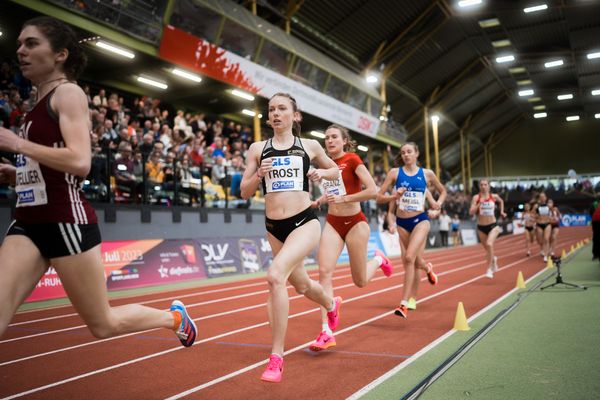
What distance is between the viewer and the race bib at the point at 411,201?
7.66 meters

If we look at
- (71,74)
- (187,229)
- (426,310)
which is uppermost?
(71,74)

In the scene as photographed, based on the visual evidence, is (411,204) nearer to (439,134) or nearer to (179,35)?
(179,35)

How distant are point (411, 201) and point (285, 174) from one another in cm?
370

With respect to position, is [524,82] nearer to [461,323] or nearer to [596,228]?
[596,228]

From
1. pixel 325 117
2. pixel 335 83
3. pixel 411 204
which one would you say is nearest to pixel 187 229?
pixel 411 204

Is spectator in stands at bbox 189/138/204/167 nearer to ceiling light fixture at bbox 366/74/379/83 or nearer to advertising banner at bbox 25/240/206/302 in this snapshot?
advertising banner at bbox 25/240/206/302

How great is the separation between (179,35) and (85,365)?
13273 millimetres

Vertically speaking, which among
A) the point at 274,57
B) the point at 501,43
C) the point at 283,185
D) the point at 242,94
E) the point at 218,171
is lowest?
the point at 283,185

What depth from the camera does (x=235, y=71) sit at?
61.8 ft

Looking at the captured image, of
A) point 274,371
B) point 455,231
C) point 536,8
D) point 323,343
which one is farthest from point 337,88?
point 274,371

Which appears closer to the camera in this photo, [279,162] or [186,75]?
[279,162]

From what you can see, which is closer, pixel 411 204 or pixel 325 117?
pixel 411 204

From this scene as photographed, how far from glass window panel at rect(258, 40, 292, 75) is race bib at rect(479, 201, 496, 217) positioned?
1122cm

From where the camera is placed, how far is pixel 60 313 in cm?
862
